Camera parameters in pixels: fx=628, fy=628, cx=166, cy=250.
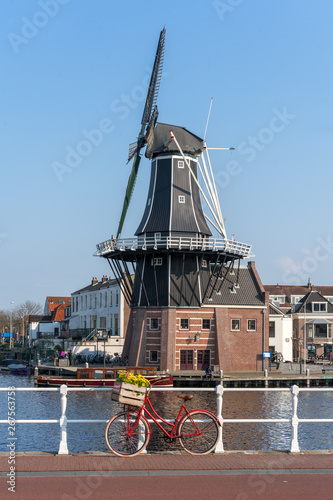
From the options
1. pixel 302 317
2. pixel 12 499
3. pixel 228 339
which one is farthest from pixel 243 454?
pixel 302 317

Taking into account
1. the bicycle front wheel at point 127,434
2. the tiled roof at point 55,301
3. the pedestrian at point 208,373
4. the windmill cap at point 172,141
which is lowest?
the pedestrian at point 208,373

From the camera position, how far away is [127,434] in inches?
504

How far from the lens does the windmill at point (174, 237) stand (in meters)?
56.1

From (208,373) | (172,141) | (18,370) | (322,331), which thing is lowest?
(18,370)

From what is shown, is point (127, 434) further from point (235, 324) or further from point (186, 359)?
point (235, 324)

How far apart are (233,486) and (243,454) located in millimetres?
2278

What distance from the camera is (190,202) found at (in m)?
58.5

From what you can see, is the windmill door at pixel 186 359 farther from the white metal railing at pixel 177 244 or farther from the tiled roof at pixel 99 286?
the tiled roof at pixel 99 286

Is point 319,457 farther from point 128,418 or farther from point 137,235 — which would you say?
point 137,235

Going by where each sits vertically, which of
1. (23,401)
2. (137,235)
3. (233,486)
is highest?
(137,235)

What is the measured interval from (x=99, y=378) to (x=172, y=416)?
19.1 m

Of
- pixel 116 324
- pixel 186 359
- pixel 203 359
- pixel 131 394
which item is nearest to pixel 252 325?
pixel 203 359

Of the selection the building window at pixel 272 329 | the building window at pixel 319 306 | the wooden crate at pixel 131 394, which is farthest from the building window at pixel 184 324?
the wooden crate at pixel 131 394

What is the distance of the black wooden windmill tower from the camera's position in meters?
56.2
